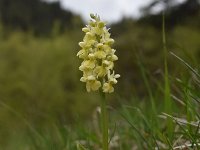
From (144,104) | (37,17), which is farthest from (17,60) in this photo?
(144,104)

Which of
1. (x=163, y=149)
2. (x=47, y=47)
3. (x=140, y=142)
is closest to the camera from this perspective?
(x=163, y=149)

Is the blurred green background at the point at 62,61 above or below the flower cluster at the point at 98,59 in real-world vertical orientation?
above

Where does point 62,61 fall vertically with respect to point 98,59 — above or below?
above

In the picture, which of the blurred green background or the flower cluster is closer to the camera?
the flower cluster

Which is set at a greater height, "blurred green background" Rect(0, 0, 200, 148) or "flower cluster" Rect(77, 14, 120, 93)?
"blurred green background" Rect(0, 0, 200, 148)

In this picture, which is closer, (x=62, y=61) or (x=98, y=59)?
(x=98, y=59)

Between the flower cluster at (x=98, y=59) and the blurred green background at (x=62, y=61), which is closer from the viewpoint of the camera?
the flower cluster at (x=98, y=59)

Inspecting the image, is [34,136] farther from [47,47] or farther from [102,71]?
[47,47]

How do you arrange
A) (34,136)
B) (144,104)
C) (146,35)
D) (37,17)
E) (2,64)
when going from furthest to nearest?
(37,17) → (146,35) → (2,64) → (144,104) → (34,136)
